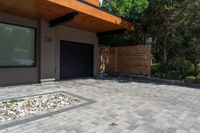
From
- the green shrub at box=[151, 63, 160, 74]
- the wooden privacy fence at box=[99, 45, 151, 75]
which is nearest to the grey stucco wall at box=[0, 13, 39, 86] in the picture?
the wooden privacy fence at box=[99, 45, 151, 75]

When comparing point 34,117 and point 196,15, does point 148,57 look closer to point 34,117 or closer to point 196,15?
point 196,15

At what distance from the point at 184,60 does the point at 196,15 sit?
2.38 meters

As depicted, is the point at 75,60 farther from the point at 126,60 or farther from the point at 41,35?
the point at 126,60

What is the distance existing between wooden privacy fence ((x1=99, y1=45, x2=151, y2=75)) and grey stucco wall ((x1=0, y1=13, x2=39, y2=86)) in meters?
4.72

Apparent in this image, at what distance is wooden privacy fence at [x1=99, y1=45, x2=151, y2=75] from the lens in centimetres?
908

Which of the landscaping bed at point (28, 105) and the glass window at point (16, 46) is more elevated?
the glass window at point (16, 46)

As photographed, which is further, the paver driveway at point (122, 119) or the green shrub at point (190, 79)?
the green shrub at point (190, 79)

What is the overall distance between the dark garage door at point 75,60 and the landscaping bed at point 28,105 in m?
3.89

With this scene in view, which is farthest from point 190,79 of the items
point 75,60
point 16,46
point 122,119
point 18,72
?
point 16,46

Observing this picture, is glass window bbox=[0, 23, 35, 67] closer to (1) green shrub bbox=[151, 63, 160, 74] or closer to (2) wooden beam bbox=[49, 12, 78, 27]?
(2) wooden beam bbox=[49, 12, 78, 27]

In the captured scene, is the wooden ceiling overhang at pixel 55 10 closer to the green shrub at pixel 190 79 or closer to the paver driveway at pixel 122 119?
the paver driveway at pixel 122 119

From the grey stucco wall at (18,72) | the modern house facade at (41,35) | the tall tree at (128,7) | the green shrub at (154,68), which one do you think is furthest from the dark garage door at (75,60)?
the green shrub at (154,68)

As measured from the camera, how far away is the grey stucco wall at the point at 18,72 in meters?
5.88

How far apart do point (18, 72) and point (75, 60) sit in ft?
11.0
